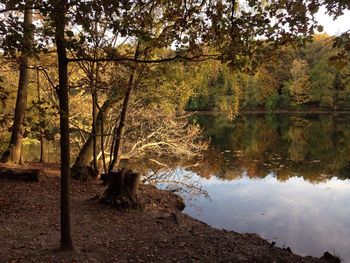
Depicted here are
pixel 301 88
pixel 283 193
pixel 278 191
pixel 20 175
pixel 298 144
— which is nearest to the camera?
pixel 20 175

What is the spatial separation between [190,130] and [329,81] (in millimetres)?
58084

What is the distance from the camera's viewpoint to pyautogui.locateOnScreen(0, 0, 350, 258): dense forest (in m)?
5.25

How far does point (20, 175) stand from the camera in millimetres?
13172

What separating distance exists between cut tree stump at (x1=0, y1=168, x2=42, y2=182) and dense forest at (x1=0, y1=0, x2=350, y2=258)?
96cm

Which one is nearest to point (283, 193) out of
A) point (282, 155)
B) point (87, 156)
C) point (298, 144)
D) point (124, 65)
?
point (87, 156)

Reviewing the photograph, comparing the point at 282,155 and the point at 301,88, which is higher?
the point at 301,88

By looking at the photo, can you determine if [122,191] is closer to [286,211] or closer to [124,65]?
[124,65]

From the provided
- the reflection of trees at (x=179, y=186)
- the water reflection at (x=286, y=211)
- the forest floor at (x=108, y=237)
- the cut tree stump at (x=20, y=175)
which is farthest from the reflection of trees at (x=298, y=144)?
the forest floor at (x=108, y=237)

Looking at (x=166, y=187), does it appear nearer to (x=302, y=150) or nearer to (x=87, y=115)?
(x=87, y=115)

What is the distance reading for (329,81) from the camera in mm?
70312

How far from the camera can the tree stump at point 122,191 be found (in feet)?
36.4

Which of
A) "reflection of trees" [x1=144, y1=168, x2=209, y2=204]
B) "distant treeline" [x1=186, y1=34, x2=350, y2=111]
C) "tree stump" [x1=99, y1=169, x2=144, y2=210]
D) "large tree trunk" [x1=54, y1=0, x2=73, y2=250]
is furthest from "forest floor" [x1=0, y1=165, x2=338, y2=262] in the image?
"distant treeline" [x1=186, y1=34, x2=350, y2=111]

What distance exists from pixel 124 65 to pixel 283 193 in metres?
14.3

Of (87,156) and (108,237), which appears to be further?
(87,156)
